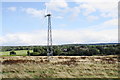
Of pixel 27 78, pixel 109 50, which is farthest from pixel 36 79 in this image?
pixel 109 50

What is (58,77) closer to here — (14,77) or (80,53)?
(14,77)

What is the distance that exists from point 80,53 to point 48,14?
25.8 m

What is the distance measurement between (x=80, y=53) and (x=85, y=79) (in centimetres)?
4310

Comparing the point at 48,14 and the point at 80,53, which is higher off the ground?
Result: the point at 48,14

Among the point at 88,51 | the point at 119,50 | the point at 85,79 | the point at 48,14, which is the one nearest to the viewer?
the point at 85,79

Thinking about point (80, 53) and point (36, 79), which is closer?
point (36, 79)

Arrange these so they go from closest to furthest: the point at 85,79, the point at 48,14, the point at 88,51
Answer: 1. the point at 85,79
2. the point at 48,14
3. the point at 88,51

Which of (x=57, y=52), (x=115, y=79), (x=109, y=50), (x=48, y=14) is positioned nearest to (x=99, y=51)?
(x=109, y=50)

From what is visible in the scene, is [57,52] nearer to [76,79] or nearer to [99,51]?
[99,51]

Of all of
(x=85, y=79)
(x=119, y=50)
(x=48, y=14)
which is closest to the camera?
(x=85, y=79)

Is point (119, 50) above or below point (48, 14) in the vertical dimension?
below

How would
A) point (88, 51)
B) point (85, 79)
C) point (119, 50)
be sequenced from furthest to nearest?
point (88, 51), point (119, 50), point (85, 79)

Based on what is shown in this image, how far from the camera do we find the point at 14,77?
11.7m

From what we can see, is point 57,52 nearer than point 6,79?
No
